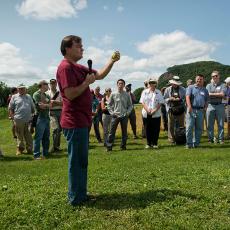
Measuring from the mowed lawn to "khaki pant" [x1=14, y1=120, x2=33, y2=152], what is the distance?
2854 mm

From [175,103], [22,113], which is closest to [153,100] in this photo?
[175,103]

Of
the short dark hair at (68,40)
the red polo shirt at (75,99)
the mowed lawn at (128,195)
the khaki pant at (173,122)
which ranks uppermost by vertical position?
the short dark hair at (68,40)

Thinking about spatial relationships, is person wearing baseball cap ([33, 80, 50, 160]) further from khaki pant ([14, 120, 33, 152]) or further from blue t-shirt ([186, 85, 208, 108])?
blue t-shirt ([186, 85, 208, 108])

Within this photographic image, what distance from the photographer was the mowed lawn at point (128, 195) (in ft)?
17.7

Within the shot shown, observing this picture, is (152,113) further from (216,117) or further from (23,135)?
(23,135)

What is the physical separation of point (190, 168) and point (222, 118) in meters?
5.51

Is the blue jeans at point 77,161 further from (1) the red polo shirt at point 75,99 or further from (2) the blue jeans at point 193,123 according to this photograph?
(2) the blue jeans at point 193,123

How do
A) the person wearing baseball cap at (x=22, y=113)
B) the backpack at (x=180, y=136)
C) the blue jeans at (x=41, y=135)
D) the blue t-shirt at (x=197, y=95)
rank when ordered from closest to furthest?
the blue jeans at (x=41, y=135) < the blue t-shirt at (x=197, y=95) < the person wearing baseball cap at (x=22, y=113) < the backpack at (x=180, y=136)

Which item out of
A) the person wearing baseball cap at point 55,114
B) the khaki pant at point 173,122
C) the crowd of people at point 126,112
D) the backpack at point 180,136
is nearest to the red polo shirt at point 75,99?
the crowd of people at point 126,112

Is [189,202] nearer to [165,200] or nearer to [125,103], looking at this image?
[165,200]

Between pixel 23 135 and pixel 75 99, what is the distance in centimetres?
804

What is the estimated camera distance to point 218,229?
502cm

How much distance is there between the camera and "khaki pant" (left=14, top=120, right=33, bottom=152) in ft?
43.5

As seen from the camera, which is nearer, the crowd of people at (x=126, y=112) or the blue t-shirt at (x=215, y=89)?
the crowd of people at (x=126, y=112)
